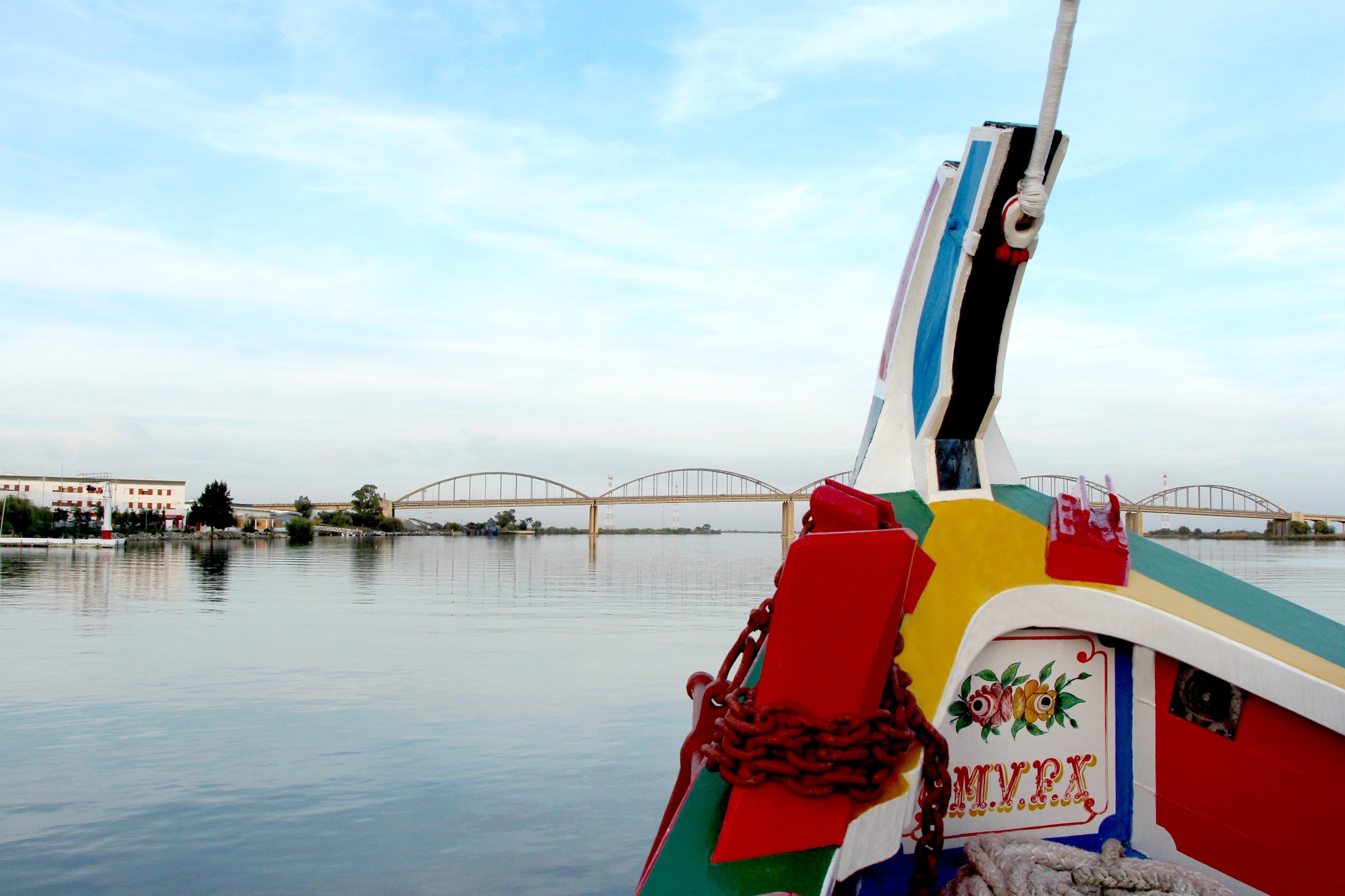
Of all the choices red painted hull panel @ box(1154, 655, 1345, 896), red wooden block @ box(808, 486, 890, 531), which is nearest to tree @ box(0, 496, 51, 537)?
red wooden block @ box(808, 486, 890, 531)

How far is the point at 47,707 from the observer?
31.0ft

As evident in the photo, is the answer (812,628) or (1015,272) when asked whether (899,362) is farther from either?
(812,628)

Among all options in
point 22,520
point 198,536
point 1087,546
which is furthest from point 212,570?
point 198,536

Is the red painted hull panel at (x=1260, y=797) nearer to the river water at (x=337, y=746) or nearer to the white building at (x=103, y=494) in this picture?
the river water at (x=337, y=746)

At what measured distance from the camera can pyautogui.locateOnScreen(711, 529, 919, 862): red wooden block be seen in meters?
2.38

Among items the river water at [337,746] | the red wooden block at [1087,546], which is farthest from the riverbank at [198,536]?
the red wooden block at [1087,546]

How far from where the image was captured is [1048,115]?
3170 millimetres

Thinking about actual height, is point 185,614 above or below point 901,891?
below

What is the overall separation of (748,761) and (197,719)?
27.2 feet

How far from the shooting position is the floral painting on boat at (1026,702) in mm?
3074

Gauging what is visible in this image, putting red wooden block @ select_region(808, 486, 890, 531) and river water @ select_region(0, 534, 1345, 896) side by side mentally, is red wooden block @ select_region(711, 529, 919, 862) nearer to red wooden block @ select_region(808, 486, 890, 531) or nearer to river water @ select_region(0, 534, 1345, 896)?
red wooden block @ select_region(808, 486, 890, 531)

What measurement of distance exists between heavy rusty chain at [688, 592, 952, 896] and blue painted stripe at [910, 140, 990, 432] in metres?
1.29

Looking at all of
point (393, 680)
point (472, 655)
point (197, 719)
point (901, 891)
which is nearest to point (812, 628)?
point (901, 891)

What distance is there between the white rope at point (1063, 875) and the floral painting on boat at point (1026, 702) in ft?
1.18
